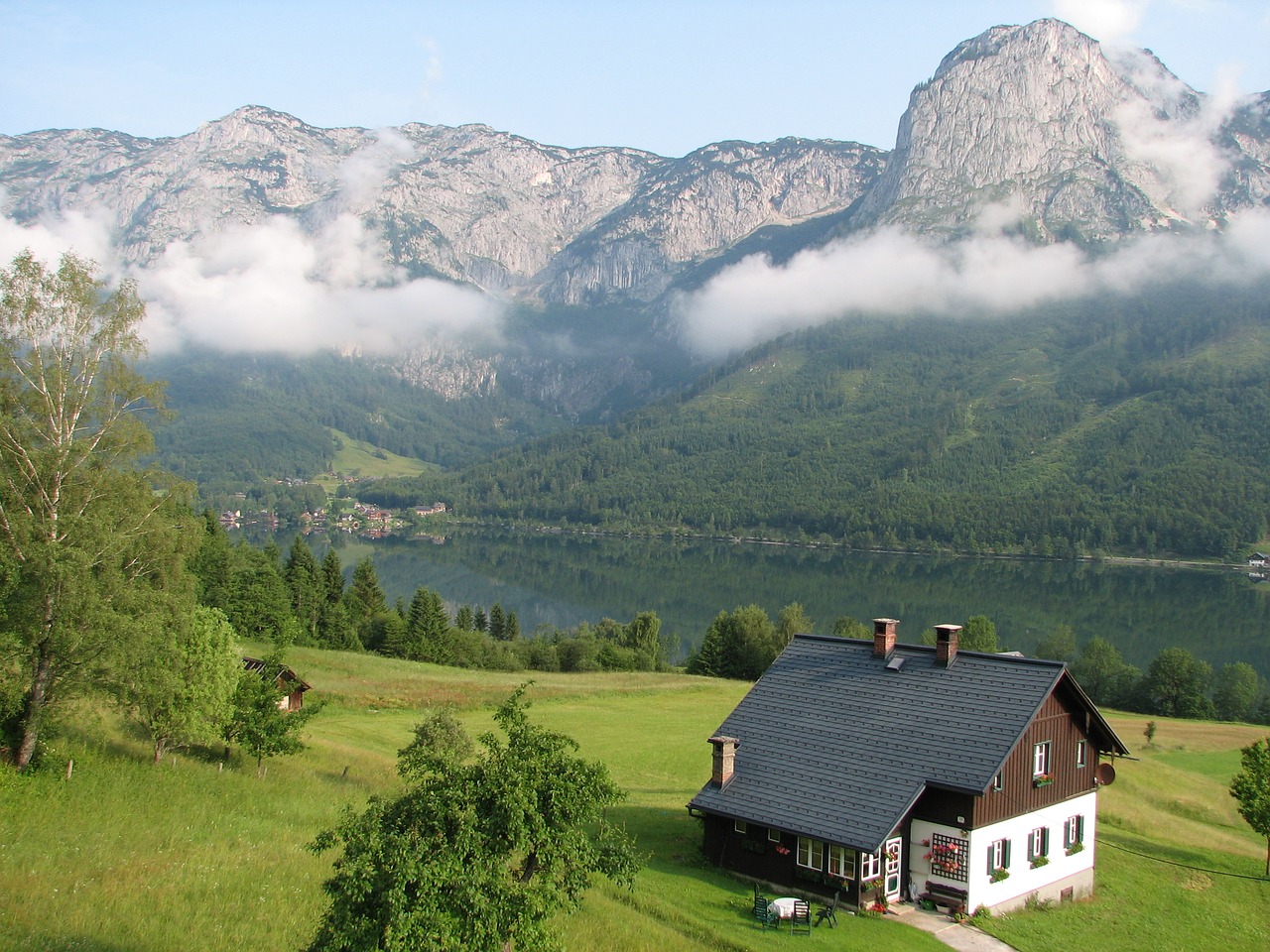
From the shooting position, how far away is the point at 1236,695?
3019 inches

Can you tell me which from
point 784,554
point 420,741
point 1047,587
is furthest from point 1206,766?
point 784,554

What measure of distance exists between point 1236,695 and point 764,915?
7256cm

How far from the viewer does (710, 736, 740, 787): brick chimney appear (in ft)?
83.7

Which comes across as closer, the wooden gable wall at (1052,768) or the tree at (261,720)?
the wooden gable wall at (1052,768)

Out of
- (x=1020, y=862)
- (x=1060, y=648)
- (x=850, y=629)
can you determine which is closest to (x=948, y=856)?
(x=1020, y=862)

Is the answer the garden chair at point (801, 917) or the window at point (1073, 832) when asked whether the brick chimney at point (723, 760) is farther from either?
the window at point (1073, 832)

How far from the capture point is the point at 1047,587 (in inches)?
5758

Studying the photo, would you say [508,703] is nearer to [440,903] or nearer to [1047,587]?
[440,903]

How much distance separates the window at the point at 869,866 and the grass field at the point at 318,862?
1019 mm

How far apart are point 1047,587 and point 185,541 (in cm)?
14498

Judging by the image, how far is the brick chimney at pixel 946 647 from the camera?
2639 centimetres

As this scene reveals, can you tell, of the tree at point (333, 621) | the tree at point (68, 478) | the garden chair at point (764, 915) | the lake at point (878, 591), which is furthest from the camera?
the lake at point (878, 591)

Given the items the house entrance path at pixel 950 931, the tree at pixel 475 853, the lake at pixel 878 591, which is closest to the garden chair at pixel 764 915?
the house entrance path at pixel 950 931

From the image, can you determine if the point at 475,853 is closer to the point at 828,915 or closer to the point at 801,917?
the point at 801,917
